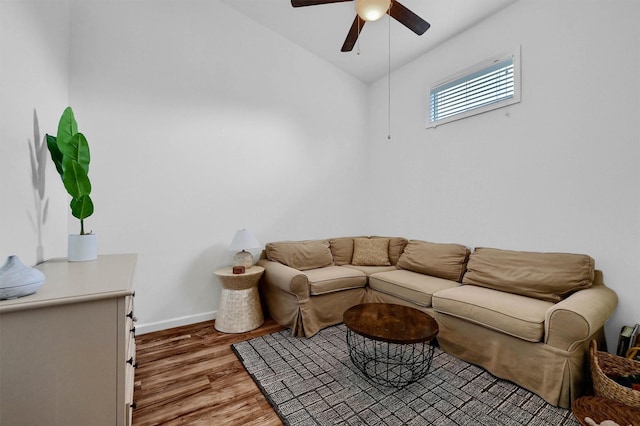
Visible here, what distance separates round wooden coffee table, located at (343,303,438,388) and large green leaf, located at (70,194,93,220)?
73.9 inches

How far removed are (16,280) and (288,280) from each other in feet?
6.04

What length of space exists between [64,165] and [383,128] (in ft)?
11.7

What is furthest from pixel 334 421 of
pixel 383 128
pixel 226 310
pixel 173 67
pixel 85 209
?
pixel 383 128

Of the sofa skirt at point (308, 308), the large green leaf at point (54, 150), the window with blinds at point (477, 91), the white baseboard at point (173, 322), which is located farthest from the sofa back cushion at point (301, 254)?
the window with blinds at point (477, 91)

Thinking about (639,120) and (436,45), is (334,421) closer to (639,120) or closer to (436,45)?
(639,120)

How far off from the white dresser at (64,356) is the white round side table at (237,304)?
158 centimetres

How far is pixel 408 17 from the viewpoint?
1.98 meters

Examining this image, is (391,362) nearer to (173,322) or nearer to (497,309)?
(497,309)

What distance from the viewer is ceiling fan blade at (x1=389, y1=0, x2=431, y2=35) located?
1.91m

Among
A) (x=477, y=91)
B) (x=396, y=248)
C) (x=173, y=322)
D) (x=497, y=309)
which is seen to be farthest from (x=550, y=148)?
(x=173, y=322)

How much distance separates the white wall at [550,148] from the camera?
2014 mm

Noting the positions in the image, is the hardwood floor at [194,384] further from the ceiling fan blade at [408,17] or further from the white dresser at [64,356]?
the ceiling fan blade at [408,17]

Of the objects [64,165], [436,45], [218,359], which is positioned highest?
[436,45]

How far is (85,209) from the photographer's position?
5.67 ft
